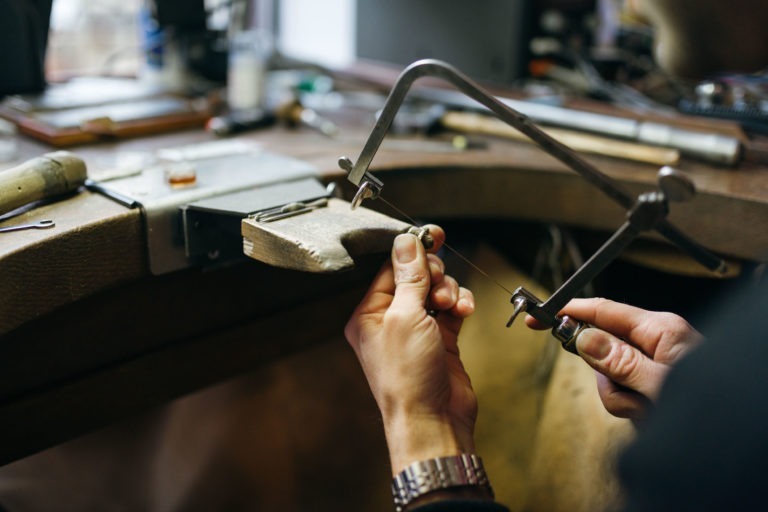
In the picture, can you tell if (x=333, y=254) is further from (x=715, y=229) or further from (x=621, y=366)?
(x=715, y=229)

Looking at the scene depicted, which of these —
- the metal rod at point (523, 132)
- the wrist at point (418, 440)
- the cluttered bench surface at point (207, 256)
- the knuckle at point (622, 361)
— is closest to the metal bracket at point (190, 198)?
the cluttered bench surface at point (207, 256)

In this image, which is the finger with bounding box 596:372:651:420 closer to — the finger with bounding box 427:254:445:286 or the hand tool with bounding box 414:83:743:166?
the finger with bounding box 427:254:445:286

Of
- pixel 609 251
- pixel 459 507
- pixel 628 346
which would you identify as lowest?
pixel 459 507

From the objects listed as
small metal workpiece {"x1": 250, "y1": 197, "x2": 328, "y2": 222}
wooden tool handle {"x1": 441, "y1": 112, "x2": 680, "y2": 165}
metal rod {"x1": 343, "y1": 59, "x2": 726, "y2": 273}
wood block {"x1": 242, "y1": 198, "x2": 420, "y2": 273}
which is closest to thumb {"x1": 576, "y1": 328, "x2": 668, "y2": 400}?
metal rod {"x1": 343, "y1": 59, "x2": 726, "y2": 273}

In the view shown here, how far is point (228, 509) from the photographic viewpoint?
1.40 meters

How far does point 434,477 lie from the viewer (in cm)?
66

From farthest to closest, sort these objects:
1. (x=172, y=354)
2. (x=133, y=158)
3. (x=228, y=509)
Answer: (x=228, y=509) → (x=133, y=158) → (x=172, y=354)

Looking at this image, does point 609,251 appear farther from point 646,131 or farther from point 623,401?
point 646,131

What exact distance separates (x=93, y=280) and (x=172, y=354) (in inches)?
7.6

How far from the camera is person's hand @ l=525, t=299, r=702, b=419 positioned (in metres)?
0.72

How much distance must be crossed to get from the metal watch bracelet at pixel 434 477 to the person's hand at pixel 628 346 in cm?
17

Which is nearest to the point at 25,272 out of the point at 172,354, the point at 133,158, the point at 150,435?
the point at 172,354

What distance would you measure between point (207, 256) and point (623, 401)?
19.9 inches

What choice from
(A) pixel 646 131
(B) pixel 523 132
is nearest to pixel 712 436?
(B) pixel 523 132
